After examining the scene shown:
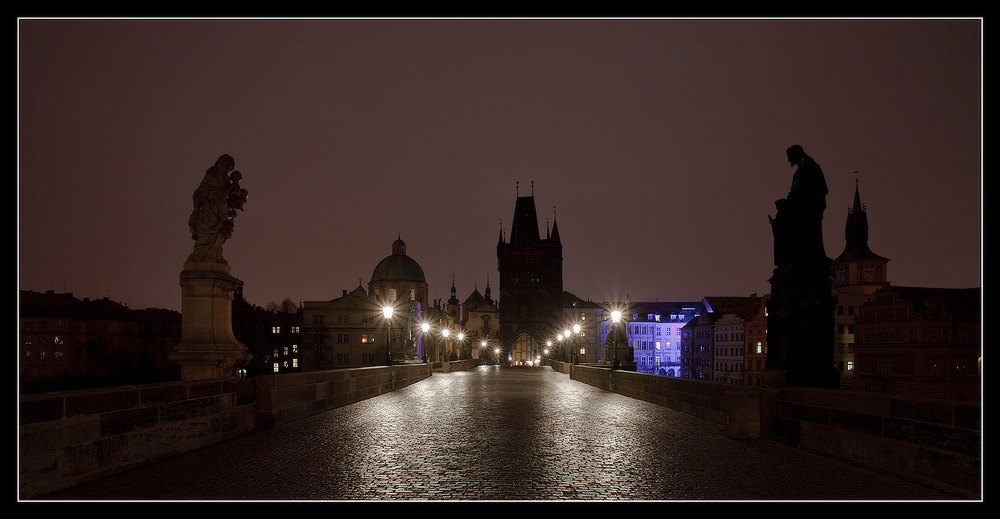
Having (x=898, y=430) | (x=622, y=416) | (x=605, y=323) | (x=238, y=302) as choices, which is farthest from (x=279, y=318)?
(x=898, y=430)

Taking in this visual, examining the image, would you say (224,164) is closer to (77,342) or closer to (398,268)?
(77,342)

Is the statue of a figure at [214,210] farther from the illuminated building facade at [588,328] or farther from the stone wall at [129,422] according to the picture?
the illuminated building facade at [588,328]

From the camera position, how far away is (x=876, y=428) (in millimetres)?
8055

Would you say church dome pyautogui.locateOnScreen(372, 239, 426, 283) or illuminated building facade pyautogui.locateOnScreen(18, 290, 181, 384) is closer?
illuminated building facade pyautogui.locateOnScreen(18, 290, 181, 384)

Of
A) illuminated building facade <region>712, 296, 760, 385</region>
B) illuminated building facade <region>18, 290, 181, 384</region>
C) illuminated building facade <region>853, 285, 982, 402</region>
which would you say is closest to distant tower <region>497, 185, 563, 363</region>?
illuminated building facade <region>712, 296, 760, 385</region>

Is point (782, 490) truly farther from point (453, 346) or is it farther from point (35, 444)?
point (453, 346)

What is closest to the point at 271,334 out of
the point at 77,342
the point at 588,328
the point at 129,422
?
the point at 77,342

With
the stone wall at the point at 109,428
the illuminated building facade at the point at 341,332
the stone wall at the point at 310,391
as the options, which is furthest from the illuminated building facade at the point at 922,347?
the stone wall at the point at 109,428

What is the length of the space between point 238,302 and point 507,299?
40.7m

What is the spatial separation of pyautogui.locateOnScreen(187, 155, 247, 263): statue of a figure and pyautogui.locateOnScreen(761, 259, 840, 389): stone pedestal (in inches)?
325

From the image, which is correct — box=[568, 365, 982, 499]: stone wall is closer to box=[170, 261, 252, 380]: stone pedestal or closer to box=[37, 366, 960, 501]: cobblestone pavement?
box=[37, 366, 960, 501]: cobblestone pavement

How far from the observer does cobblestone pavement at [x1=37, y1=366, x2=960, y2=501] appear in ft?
22.6

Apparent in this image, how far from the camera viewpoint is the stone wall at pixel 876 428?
672 centimetres

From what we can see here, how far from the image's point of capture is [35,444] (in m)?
6.62
